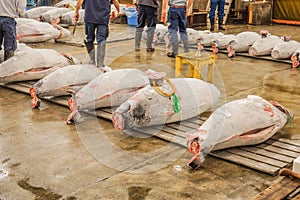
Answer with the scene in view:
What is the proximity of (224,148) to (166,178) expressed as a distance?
73 centimetres

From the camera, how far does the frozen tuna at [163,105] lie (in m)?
4.36

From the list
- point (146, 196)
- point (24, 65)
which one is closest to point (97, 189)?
point (146, 196)

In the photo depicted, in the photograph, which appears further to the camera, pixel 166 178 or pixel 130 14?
pixel 130 14

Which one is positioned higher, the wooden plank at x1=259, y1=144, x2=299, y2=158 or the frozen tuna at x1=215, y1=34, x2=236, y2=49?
the frozen tuna at x1=215, y1=34, x2=236, y2=49

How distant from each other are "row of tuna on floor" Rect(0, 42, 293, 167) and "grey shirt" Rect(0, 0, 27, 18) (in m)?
1.80

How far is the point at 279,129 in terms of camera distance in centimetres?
441

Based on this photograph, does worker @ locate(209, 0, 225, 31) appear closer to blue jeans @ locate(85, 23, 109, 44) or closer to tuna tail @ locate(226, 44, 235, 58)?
tuna tail @ locate(226, 44, 235, 58)

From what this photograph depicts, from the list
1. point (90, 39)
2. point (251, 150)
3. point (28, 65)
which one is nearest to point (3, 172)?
point (251, 150)

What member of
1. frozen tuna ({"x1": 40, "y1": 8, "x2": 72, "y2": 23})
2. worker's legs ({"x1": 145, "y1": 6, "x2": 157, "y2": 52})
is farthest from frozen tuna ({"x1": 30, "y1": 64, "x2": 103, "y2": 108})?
frozen tuna ({"x1": 40, "y1": 8, "x2": 72, "y2": 23})

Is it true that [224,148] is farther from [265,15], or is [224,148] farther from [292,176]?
[265,15]

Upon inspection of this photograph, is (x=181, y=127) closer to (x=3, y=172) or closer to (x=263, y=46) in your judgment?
(x=3, y=172)

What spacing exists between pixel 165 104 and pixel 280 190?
6.05ft

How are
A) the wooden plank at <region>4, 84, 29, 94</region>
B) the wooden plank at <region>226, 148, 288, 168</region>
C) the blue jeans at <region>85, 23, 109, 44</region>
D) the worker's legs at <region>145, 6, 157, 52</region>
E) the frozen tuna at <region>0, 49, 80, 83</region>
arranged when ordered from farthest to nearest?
the worker's legs at <region>145, 6, 157, 52</region>
the blue jeans at <region>85, 23, 109, 44</region>
the frozen tuna at <region>0, 49, 80, 83</region>
the wooden plank at <region>4, 84, 29, 94</region>
the wooden plank at <region>226, 148, 288, 168</region>

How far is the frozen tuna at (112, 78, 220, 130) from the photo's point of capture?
436 cm
